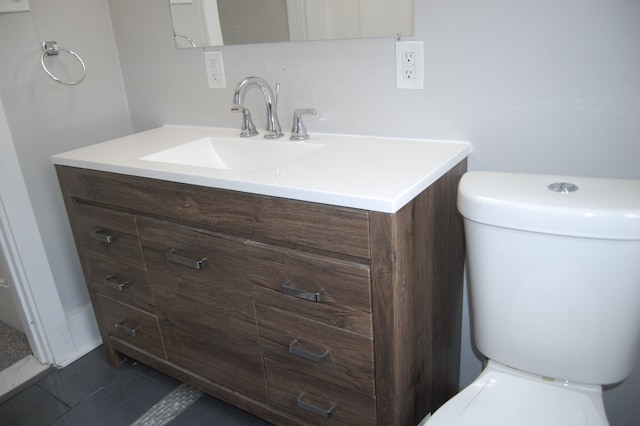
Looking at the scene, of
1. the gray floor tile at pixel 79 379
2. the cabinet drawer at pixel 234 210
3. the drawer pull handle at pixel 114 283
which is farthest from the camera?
the gray floor tile at pixel 79 379

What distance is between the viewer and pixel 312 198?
102 cm

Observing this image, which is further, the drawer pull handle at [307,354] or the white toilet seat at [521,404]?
the drawer pull handle at [307,354]

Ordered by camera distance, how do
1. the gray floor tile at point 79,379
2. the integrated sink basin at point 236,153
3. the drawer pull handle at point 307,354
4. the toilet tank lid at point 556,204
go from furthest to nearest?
the gray floor tile at point 79,379
the integrated sink basin at point 236,153
the drawer pull handle at point 307,354
the toilet tank lid at point 556,204

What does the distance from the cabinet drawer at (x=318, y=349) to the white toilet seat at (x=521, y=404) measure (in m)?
0.20

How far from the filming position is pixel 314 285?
109 centimetres

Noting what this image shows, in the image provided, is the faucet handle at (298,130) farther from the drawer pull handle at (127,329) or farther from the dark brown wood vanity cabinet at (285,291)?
the drawer pull handle at (127,329)

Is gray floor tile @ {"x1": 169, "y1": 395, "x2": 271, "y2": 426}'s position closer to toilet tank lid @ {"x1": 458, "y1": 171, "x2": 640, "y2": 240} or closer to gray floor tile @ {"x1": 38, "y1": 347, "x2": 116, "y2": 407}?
gray floor tile @ {"x1": 38, "y1": 347, "x2": 116, "y2": 407}

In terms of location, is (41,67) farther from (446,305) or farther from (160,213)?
(446,305)

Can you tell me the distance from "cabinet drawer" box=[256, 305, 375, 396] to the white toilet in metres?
0.18

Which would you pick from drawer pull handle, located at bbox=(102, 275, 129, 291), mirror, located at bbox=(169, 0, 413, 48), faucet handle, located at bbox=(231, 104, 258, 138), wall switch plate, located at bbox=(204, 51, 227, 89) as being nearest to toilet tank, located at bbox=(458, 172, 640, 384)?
mirror, located at bbox=(169, 0, 413, 48)

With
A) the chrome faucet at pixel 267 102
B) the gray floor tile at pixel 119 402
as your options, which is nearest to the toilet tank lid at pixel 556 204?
the chrome faucet at pixel 267 102

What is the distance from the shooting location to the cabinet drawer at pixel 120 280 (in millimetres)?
1521

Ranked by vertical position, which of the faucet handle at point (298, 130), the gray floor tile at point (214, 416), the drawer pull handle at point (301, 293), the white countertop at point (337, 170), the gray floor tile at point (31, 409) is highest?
the faucet handle at point (298, 130)

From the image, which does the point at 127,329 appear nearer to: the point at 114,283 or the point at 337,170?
the point at 114,283
